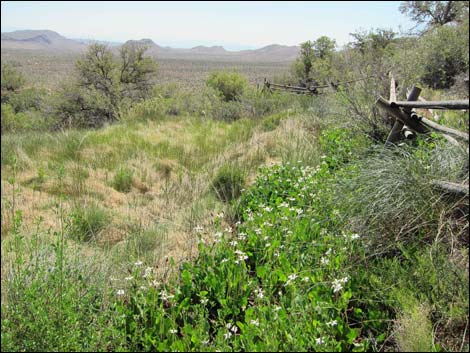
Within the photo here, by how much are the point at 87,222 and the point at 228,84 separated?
16847 mm

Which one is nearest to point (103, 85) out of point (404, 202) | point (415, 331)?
point (404, 202)

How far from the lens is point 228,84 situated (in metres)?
20.8

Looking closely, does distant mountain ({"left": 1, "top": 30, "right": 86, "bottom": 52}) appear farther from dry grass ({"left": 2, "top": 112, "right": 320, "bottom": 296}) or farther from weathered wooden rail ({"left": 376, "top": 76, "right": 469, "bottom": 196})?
weathered wooden rail ({"left": 376, "top": 76, "right": 469, "bottom": 196})

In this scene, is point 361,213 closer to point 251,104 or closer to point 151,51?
point 251,104

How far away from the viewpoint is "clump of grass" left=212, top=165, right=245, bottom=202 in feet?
20.4

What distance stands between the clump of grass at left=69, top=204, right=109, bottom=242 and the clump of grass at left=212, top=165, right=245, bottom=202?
1779 millimetres

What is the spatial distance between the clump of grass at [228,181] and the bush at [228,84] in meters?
14.1

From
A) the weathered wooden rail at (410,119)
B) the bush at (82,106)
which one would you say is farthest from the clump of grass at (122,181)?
the bush at (82,106)

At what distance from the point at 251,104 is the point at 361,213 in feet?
33.9

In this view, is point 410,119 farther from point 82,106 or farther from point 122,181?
point 82,106

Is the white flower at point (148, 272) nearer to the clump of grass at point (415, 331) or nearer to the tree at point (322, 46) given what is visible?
the clump of grass at point (415, 331)

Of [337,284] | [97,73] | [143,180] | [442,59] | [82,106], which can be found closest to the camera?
[337,284]

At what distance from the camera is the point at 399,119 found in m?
5.58

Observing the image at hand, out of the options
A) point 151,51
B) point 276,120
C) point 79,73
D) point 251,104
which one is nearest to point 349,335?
point 276,120
